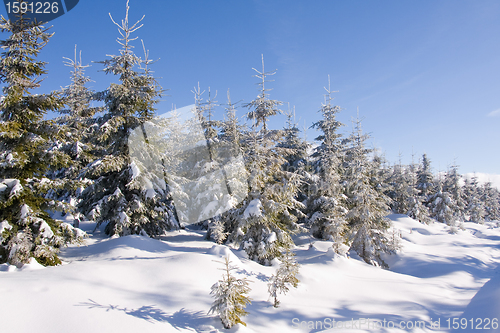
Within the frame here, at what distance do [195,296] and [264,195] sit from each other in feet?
21.2

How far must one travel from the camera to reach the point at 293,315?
8469 millimetres

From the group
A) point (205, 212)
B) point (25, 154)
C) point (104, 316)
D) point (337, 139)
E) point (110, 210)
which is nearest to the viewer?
point (104, 316)

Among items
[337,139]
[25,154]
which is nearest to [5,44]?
[25,154]

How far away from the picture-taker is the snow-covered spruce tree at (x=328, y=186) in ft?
60.1

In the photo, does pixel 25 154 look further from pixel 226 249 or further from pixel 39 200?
pixel 226 249

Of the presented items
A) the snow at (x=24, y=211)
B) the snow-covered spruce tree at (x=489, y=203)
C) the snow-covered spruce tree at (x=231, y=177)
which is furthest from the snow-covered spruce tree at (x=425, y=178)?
the snow at (x=24, y=211)

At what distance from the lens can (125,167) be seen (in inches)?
556

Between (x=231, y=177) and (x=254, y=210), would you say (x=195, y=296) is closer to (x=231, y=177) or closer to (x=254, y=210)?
(x=254, y=210)

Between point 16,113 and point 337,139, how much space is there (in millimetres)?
21909

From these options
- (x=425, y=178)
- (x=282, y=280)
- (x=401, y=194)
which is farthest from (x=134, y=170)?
(x=425, y=178)

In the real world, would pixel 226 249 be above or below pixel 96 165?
below

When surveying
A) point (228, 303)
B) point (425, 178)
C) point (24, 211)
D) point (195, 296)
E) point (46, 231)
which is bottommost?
point (195, 296)

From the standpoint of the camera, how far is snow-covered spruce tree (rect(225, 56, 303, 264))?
41.8 feet

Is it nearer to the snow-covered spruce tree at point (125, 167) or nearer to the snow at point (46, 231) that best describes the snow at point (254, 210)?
the snow-covered spruce tree at point (125, 167)
